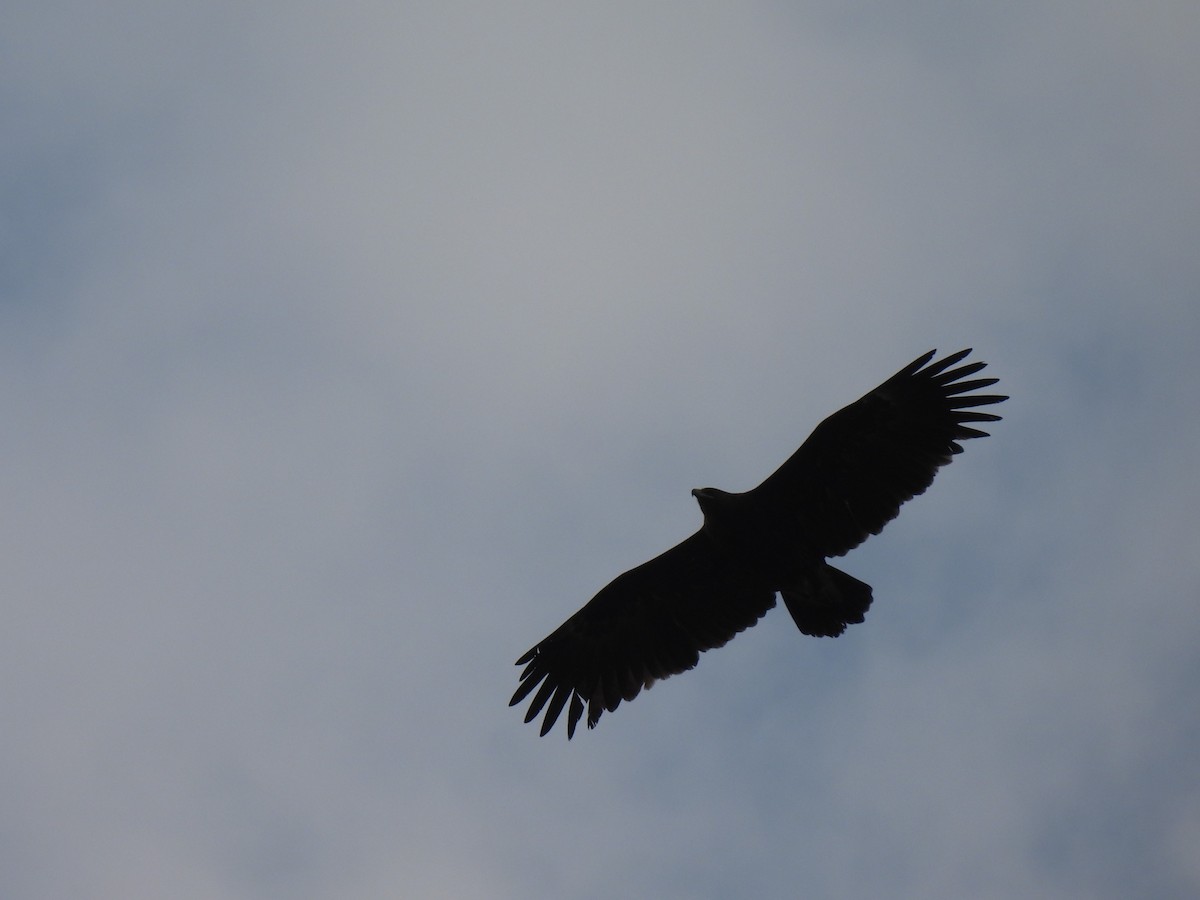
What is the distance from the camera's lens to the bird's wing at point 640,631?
44.5 ft

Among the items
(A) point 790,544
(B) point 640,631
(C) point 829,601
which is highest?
(B) point 640,631

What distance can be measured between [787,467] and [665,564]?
6.07 ft

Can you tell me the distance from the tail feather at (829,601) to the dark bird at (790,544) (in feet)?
0.03

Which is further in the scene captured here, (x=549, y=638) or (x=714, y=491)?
(x=549, y=638)

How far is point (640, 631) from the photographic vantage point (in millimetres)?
13938

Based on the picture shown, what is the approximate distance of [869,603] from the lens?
Answer: 1270 centimetres

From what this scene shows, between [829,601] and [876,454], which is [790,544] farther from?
[876,454]

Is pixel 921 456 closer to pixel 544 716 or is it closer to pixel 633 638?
pixel 633 638

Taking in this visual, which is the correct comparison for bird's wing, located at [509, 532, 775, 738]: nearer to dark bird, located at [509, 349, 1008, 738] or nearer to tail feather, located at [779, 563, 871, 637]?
dark bird, located at [509, 349, 1008, 738]

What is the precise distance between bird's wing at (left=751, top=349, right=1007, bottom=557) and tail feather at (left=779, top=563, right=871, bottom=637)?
261 millimetres

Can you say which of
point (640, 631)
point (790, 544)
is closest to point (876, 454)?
point (790, 544)

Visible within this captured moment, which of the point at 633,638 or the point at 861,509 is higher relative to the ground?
the point at 633,638

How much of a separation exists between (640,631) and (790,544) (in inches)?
82.8

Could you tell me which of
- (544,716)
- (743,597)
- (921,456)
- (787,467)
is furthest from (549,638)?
(921,456)
